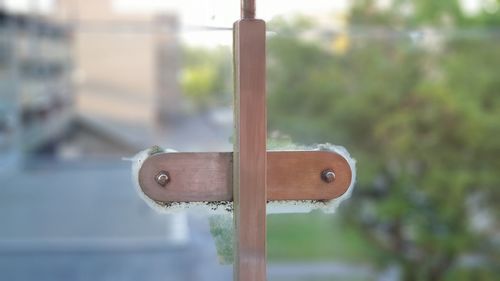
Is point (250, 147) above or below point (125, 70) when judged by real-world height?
below

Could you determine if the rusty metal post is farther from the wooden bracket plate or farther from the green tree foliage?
the green tree foliage

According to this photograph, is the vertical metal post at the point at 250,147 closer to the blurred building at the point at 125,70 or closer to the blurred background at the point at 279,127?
the blurred background at the point at 279,127

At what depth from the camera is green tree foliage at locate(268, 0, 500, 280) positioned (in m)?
3.97

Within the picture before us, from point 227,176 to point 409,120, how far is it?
3.36 m

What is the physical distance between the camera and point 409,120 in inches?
158

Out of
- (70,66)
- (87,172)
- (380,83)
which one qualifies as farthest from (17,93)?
(380,83)

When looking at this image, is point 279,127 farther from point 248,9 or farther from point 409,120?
point 248,9

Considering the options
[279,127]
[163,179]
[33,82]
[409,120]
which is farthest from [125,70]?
[163,179]

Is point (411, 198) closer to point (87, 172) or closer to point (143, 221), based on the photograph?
point (143, 221)

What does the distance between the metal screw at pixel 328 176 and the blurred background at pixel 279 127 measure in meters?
2.63

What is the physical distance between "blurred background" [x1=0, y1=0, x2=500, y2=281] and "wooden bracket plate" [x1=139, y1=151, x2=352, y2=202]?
8.61ft

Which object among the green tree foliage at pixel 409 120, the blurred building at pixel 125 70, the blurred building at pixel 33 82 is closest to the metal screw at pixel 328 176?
the green tree foliage at pixel 409 120

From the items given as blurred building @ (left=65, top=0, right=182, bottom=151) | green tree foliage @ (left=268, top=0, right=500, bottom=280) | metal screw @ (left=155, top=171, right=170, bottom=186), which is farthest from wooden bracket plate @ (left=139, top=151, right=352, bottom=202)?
blurred building @ (left=65, top=0, right=182, bottom=151)

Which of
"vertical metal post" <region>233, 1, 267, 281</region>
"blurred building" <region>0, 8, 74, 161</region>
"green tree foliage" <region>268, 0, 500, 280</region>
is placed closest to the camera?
"vertical metal post" <region>233, 1, 267, 281</region>
